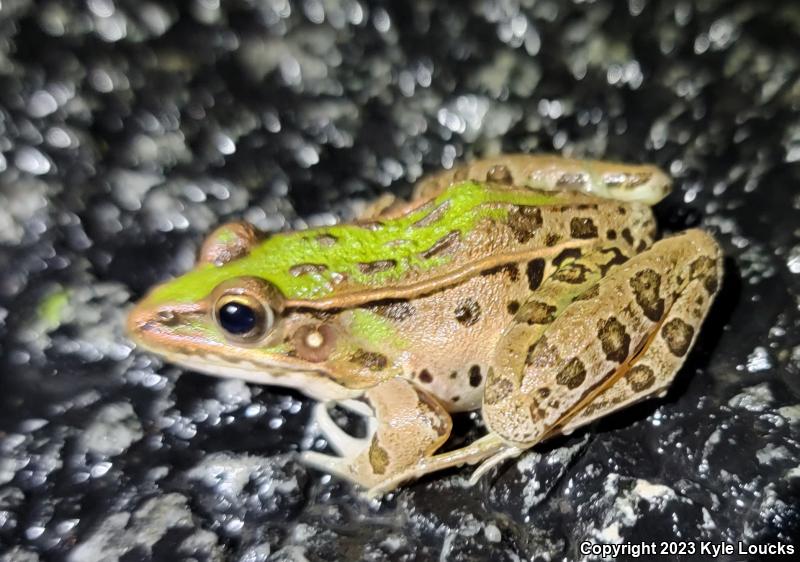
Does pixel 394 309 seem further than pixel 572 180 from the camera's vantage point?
No

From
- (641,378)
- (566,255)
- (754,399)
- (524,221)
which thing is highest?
(524,221)

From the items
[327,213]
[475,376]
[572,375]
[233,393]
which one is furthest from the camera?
[327,213]

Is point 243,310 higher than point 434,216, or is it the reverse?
point 434,216

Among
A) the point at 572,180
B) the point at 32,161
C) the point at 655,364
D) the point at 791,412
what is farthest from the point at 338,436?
the point at 791,412

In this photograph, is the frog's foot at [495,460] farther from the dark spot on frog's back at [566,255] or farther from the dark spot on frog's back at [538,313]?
the dark spot on frog's back at [566,255]

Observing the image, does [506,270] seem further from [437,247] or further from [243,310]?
[243,310]

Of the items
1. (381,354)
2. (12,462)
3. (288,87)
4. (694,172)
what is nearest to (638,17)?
(694,172)

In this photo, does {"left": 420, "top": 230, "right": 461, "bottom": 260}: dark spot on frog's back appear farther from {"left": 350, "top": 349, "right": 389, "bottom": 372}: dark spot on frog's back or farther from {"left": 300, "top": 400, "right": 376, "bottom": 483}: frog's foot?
{"left": 300, "top": 400, "right": 376, "bottom": 483}: frog's foot

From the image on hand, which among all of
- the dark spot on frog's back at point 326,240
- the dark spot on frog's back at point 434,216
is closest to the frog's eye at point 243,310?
the dark spot on frog's back at point 326,240
